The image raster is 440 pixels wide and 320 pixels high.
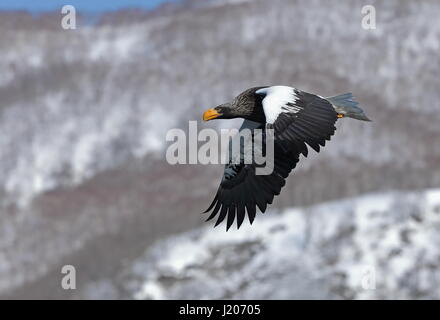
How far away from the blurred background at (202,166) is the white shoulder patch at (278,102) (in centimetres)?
1332

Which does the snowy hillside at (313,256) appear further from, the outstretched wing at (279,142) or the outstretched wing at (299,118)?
the outstretched wing at (299,118)

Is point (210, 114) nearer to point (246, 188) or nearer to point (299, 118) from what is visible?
point (246, 188)

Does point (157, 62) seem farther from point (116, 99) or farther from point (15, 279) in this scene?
point (15, 279)

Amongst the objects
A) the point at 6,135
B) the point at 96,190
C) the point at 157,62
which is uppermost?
the point at 157,62

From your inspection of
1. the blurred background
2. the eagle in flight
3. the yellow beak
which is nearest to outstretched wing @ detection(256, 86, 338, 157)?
the eagle in flight

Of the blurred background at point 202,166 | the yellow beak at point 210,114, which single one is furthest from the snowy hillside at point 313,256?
the yellow beak at point 210,114

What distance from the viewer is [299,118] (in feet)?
42.5

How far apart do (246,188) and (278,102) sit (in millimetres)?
1407

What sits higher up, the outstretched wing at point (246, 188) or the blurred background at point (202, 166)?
the blurred background at point (202, 166)

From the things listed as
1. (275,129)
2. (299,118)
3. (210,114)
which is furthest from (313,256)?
(275,129)

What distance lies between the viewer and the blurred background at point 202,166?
2962 cm

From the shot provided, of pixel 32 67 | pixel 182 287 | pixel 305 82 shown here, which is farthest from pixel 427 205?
pixel 32 67

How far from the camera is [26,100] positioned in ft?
154

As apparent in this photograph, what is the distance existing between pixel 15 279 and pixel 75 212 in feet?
15.2
